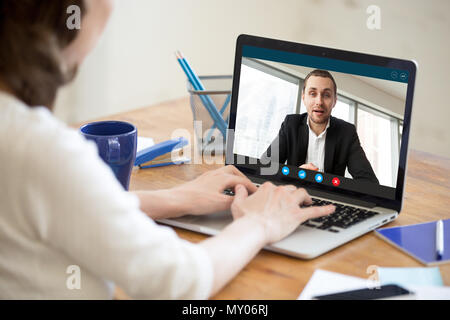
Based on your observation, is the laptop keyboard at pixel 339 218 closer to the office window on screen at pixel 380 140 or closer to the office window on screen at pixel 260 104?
the office window on screen at pixel 380 140

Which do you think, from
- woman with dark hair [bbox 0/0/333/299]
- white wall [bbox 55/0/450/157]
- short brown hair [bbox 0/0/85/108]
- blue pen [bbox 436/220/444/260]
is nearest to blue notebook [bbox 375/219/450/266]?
blue pen [bbox 436/220/444/260]

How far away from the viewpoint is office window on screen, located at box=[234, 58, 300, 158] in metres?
1.07

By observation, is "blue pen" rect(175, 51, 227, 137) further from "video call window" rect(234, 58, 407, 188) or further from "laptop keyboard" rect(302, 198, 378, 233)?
"laptop keyboard" rect(302, 198, 378, 233)

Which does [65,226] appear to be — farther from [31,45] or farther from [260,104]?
[260,104]

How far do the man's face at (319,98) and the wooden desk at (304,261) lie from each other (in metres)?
0.25

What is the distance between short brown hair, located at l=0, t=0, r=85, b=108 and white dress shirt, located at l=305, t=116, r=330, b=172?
1.78 feet

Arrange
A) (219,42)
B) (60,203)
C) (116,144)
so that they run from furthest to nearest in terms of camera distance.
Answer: (219,42) < (116,144) < (60,203)

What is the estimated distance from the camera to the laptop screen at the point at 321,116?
985 millimetres

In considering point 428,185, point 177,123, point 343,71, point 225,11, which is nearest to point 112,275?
point 343,71

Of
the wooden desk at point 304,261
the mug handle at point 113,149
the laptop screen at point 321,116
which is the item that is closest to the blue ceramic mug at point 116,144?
the mug handle at point 113,149

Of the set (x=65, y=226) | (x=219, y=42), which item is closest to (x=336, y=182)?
(x=65, y=226)

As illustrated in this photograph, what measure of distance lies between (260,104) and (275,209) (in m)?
0.29

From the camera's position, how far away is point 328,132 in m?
1.02

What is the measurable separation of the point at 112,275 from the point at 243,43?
655 mm
